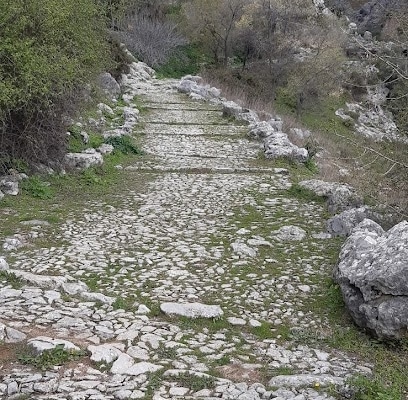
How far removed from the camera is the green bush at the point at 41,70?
8234 millimetres

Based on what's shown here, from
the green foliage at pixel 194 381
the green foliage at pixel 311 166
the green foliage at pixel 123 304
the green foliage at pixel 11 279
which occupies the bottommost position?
the green foliage at pixel 311 166

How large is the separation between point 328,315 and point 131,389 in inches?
88.8

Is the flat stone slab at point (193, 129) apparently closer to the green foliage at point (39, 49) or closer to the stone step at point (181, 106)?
the stone step at point (181, 106)

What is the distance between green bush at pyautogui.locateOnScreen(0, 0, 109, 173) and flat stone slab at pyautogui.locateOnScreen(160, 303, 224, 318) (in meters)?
4.52

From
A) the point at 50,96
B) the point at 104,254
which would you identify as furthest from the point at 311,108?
the point at 104,254

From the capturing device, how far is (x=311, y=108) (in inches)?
1303

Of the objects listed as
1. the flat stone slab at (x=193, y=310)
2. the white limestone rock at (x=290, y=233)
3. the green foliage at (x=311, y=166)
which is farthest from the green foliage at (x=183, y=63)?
the flat stone slab at (x=193, y=310)

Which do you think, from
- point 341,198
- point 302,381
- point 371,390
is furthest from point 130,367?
point 341,198

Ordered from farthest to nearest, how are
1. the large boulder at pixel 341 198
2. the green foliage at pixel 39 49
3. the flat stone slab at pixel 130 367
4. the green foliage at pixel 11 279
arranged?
the large boulder at pixel 341 198 < the green foliage at pixel 39 49 < the green foliage at pixel 11 279 < the flat stone slab at pixel 130 367

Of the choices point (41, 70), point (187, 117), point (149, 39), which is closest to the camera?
point (41, 70)

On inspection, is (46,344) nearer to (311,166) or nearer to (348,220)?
(348,220)

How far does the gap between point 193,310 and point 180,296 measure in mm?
407

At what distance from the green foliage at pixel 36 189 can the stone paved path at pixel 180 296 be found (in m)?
1.00

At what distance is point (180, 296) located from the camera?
5539 mm
